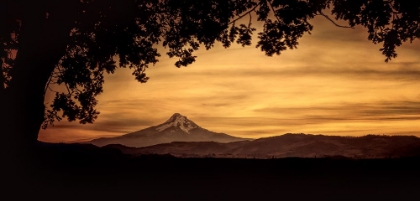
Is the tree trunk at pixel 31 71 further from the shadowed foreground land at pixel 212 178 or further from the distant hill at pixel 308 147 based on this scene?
the distant hill at pixel 308 147

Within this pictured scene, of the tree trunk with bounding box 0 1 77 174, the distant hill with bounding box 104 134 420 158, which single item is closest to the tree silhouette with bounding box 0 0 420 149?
the tree trunk with bounding box 0 1 77 174

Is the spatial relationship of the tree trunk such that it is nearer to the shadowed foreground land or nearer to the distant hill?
the shadowed foreground land

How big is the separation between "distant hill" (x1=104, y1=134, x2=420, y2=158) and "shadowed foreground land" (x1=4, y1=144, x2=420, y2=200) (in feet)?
11.1

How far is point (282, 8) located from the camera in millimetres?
18922

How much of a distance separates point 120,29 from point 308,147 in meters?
13.9

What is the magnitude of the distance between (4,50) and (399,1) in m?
14.7

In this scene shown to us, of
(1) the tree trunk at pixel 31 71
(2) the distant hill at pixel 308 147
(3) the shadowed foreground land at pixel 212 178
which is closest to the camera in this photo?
(3) the shadowed foreground land at pixel 212 178

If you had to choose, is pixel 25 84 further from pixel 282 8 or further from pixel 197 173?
pixel 282 8

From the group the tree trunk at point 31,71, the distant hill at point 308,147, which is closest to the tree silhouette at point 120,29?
the tree trunk at point 31,71

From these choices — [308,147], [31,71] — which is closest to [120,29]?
[31,71]

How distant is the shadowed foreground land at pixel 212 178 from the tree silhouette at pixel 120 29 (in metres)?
2.21

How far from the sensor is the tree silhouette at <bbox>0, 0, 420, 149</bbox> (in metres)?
18.7

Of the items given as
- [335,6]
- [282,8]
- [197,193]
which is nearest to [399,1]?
[335,6]

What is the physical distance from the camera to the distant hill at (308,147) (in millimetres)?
24688
